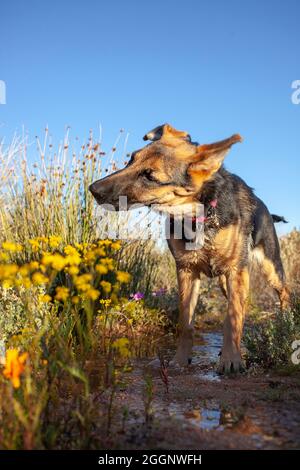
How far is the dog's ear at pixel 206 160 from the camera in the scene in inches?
166

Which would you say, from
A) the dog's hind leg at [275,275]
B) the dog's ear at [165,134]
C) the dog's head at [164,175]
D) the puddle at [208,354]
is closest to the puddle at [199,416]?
the puddle at [208,354]

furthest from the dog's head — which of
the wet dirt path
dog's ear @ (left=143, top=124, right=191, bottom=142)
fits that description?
the wet dirt path

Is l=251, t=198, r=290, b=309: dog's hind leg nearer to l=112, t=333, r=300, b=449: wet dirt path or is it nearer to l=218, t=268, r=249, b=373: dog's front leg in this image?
l=218, t=268, r=249, b=373: dog's front leg

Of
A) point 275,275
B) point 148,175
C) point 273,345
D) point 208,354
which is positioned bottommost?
point 208,354

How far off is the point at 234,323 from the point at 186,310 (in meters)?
0.63

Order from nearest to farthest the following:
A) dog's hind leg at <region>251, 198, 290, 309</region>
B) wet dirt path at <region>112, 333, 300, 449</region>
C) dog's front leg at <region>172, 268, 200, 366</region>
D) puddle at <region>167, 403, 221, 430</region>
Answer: wet dirt path at <region>112, 333, 300, 449</region>
puddle at <region>167, 403, 221, 430</region>
dog's front leg at <region>172, 268, 200, 366</region>
dog's hind leg at <region>251, 198, 290, 309</region>

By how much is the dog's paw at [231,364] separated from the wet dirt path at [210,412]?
0.11 metres

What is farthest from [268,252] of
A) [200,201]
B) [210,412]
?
[210,412]

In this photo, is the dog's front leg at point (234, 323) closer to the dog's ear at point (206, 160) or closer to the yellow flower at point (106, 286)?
the dog's ear at point (206, 160)

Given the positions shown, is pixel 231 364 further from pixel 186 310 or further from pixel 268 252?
pixel 268 252

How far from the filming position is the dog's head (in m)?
4.21

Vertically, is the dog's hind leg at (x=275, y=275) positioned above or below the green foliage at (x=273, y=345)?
above

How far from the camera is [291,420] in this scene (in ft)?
8.70

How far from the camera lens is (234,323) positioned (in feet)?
14.9
